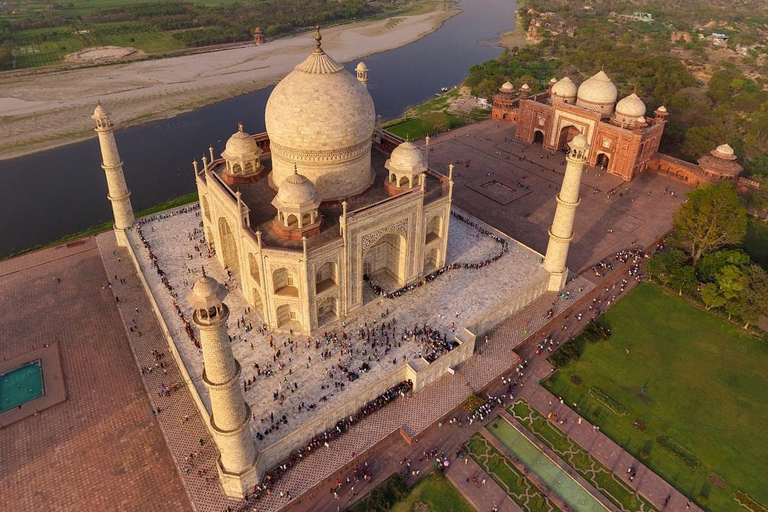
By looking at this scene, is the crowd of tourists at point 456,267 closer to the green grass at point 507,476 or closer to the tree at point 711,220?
the green grass at point 507,476

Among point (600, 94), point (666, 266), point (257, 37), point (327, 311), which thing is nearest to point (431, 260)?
point (327, 311)

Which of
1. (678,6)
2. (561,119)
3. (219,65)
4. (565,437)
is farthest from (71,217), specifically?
(678,6)

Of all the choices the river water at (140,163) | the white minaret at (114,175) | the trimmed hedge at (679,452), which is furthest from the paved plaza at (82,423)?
the trimmed hedge at (679,452)

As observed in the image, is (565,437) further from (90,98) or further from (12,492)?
(90,98)

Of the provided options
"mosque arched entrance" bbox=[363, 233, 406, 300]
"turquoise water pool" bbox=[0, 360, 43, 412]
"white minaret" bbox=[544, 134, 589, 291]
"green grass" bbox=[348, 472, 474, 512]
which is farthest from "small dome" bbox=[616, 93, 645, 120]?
"turquoise water pool" bbox=[0, 360, 43, 412]

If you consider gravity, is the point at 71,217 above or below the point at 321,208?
below

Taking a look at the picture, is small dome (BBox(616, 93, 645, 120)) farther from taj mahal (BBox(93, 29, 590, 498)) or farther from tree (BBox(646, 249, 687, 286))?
taj mahal (BBox(93, 29, 590, 498))

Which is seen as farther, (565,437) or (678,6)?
(678,6)
